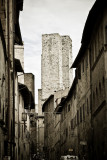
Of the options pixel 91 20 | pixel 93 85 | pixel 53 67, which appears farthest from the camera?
pixel 53 67

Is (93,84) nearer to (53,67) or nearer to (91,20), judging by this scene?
(91,20)

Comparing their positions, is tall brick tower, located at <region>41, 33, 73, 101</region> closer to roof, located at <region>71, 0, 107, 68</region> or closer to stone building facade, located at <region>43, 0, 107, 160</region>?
stone building facade, located at <region>43, 0, 107, 160</region>

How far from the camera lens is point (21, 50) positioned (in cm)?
5316

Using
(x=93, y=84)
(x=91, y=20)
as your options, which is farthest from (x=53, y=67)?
(x=91, y=20)

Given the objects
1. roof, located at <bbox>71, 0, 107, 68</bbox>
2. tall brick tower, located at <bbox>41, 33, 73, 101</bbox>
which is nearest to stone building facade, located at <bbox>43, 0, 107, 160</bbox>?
roof, located at <bbox>71, 0, 107, 68</bbox>

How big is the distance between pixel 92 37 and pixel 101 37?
3722 millimetres

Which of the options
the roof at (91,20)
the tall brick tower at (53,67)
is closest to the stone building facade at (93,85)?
the roof at (91,20)

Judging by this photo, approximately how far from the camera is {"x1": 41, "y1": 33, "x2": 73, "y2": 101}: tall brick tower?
261ft

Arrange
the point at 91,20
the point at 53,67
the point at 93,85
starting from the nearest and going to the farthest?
1. the point at 91,20
2. the point at 93,85
3. the point at 53,67

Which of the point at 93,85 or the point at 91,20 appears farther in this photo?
the point at 93,85

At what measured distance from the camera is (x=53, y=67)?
79.8 metres

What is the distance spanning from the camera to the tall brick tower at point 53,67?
7969cm

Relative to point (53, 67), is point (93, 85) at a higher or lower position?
lower

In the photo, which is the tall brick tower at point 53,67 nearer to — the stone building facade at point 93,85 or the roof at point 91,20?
the stone building facade at point 93,85
